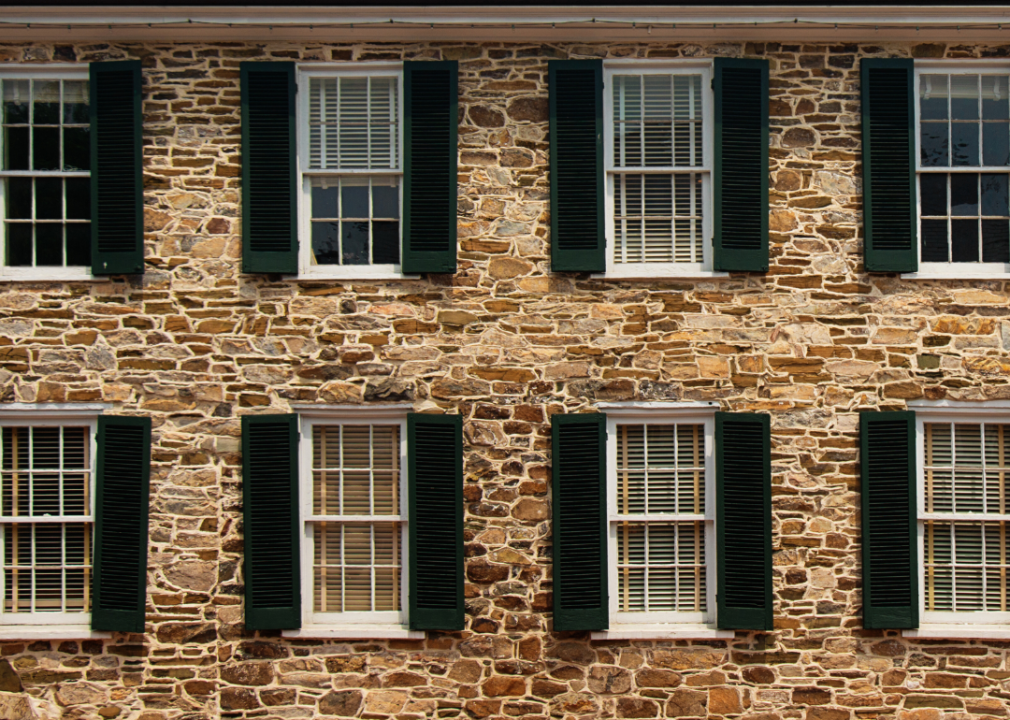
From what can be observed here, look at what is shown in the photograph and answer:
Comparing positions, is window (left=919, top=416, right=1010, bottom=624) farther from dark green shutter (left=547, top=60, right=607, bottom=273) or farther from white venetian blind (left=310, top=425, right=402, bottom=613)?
white venetian blind (left=310, top=425, right=402, bottom=613)

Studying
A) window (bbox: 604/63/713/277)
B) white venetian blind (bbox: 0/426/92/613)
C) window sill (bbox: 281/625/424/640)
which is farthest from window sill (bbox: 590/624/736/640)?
white venetian blind (bbox: 0/426/92/613)

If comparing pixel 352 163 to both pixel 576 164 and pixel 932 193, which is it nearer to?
pixel 576 164

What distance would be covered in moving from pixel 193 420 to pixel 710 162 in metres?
5.15

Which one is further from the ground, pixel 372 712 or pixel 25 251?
pixel 25 251

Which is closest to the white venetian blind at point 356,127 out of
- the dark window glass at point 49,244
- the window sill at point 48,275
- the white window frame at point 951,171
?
the window sill at point 48,275

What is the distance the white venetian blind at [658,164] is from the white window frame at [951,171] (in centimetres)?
192

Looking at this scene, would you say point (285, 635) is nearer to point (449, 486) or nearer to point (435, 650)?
point (435, 650)

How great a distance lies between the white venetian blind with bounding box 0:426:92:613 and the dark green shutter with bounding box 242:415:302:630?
1482 mm

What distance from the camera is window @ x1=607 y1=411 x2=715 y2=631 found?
24.4 ft

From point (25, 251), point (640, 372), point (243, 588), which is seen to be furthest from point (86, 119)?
point (640, 372)

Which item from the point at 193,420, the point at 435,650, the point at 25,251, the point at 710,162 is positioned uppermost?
the point at 710,162

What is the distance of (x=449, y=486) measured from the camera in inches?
287

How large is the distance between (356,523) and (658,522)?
2.71m

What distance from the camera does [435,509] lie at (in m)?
7.29
